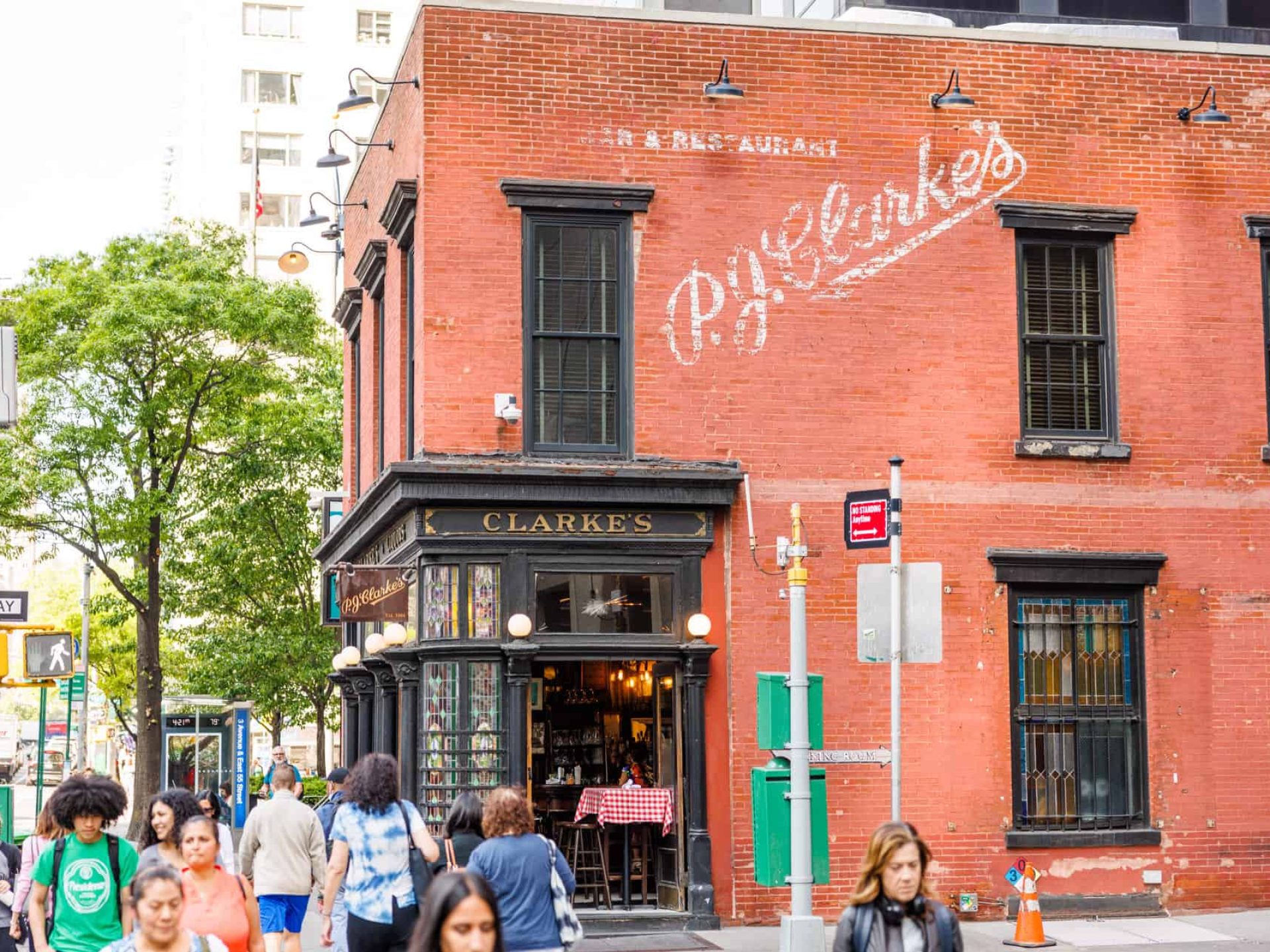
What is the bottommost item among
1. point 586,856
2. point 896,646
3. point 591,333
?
point 586,856

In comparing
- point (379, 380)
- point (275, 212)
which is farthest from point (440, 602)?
point (275, 212)

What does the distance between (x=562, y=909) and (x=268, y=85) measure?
2590 inches

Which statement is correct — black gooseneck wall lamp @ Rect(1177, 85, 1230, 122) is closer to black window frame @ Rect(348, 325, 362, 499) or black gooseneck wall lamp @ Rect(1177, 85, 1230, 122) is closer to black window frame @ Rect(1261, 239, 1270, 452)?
black window frame @ Rect(1261, 239, 1270, 452)

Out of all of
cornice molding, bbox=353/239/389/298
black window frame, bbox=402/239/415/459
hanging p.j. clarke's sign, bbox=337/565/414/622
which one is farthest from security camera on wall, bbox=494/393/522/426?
cornice molding, bbox=353/239/389/298

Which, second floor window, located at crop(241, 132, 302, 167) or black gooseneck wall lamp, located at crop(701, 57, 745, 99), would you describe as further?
second floor window, located at crop(241, 132, 302, 167)

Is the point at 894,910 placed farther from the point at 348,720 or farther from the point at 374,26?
the point at 374,26

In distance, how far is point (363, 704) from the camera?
920 inches

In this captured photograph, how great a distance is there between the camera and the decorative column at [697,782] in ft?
57.5

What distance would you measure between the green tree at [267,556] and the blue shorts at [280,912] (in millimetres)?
22515

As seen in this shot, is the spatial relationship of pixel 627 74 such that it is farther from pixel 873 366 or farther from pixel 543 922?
pixel 543 922

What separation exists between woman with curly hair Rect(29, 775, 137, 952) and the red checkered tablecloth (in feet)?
27.9

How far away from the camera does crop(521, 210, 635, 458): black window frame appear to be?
17984 mm

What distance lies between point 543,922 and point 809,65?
11.2 metres

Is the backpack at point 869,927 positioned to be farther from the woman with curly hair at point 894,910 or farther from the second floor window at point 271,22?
the second floor window at point 271,22
